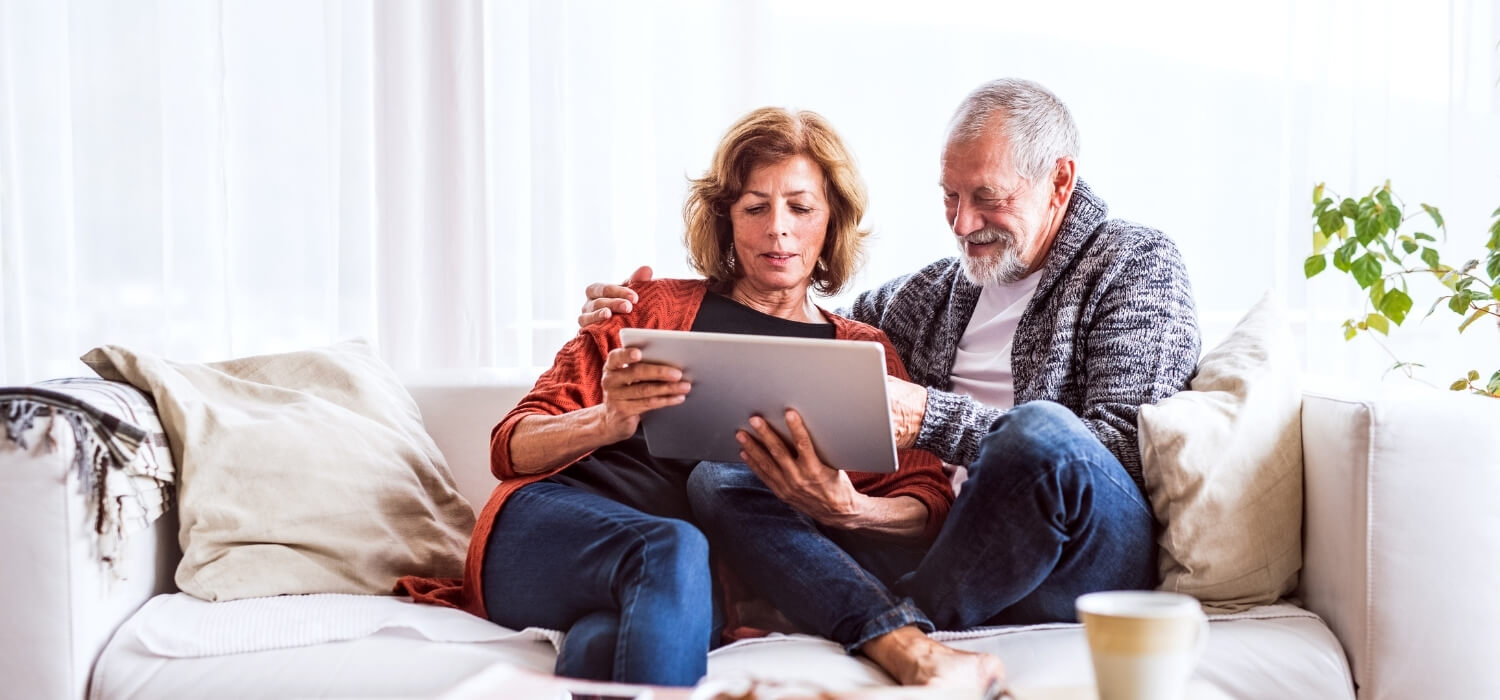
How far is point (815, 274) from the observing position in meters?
1.99

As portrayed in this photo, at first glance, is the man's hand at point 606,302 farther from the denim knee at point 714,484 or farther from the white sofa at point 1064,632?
the white sofa at point 1064,632

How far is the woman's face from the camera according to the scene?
1821mm

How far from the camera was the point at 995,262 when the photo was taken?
1.82m

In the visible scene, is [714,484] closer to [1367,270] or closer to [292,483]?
[292,483]

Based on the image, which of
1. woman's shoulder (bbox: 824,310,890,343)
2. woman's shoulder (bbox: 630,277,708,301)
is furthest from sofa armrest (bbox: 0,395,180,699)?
woman's shoulder (bbox: 824,310,890,343)

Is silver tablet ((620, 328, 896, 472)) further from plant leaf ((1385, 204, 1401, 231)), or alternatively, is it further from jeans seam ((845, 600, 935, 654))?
plant leaf ((1385, 204, 1401, 231))

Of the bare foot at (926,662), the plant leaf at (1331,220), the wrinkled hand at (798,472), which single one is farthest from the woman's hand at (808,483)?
the plant leaf at (1331,220)

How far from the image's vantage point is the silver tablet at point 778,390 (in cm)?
129

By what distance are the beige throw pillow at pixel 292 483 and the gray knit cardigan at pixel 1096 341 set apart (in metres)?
0.76

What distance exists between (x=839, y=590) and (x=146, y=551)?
2.98ft

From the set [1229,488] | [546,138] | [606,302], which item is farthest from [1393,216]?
[546,138]

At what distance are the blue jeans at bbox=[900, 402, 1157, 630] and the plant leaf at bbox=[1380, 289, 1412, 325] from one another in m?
1.01

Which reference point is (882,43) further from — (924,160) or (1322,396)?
(1322,396)

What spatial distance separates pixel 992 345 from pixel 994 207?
0.23m
